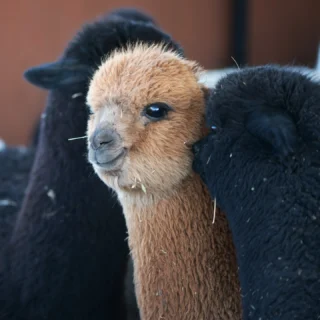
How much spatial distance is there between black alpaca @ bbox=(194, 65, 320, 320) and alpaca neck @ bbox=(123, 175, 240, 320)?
125mm

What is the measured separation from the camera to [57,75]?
2.37 meters

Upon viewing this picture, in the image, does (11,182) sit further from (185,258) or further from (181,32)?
(181,32)

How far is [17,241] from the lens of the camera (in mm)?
2504

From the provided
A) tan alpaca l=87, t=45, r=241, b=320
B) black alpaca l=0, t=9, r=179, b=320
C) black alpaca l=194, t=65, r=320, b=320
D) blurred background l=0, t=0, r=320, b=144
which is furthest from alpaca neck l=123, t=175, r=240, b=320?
blurred background l=0, t=0, r=320, b=144

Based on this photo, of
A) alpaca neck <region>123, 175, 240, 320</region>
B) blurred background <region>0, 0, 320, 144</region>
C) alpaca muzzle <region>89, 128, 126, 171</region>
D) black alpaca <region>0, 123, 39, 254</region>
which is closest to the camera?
alpaca muzzle <region>89, 128, 126, 171</region>

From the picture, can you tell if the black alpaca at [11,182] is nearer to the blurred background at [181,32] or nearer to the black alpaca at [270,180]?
the black alpaca at [270,180]

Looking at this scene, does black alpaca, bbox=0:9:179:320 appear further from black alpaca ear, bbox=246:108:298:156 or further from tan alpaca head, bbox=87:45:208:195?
black alpaca ear, bbox=246:108:298:156

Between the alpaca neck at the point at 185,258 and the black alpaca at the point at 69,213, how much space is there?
19.8 inches

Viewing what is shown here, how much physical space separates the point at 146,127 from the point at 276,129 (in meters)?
0.37

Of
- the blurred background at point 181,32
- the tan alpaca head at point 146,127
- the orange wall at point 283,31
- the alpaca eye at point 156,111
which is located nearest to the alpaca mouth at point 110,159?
the tan alpaca head at point 146,127

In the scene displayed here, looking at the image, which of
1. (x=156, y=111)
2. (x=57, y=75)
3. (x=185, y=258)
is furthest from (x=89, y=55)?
(x=185, y=258)

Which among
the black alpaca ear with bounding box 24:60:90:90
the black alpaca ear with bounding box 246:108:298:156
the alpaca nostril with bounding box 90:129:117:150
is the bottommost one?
the black alpaca ear with bounding box 24:60:90:90

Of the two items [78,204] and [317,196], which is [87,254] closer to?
[78,204]

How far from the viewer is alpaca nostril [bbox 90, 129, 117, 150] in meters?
1.76
